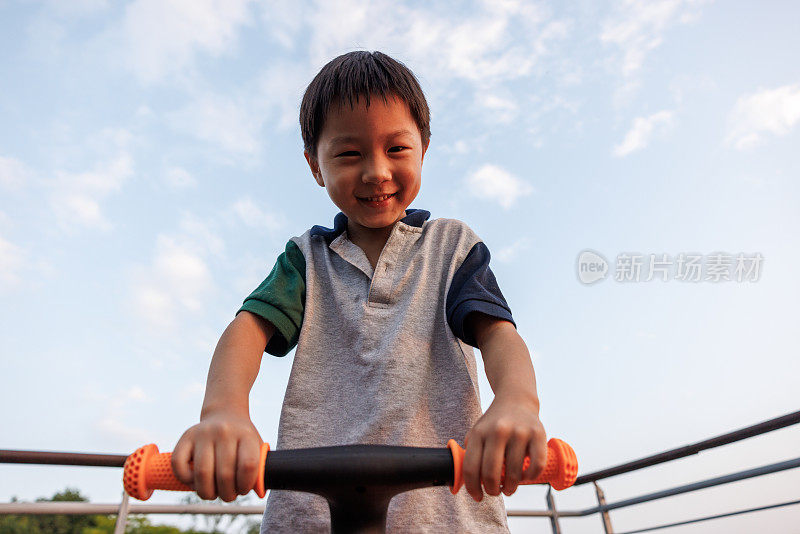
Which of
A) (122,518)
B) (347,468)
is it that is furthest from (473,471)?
(122,518)

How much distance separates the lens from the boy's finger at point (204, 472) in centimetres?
58

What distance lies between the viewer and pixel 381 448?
1.77ft

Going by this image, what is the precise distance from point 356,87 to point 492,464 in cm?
73

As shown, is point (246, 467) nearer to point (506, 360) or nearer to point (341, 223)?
point (506, 360)

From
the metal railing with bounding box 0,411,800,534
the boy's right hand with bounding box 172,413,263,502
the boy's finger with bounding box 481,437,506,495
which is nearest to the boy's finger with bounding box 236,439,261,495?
the boy's right hand with bounding box 172,413,263,502

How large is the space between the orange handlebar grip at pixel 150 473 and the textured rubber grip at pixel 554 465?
19cm

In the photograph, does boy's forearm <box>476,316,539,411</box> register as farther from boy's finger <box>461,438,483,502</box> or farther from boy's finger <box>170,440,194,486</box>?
boy's finger <box>170,440,194,486</box>

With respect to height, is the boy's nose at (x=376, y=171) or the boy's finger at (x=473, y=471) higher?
the boy's nose at (x=376, y=171)

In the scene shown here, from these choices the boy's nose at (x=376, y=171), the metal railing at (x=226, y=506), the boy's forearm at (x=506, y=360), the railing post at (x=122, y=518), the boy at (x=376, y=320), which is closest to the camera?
the boy's forearm at (x=506, y=360)

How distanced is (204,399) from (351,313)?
0.32 metres

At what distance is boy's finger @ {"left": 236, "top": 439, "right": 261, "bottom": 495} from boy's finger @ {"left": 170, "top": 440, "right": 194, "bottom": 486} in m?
0.05

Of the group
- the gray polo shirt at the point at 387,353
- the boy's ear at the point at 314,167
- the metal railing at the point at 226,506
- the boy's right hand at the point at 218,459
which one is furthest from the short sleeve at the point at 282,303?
the metal railing at the point at 226,506

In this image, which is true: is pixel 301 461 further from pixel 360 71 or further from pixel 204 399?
pixel 360 71

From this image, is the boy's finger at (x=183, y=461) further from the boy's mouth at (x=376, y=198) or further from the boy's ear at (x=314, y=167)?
the boy's ear at (x=314, y=167)
